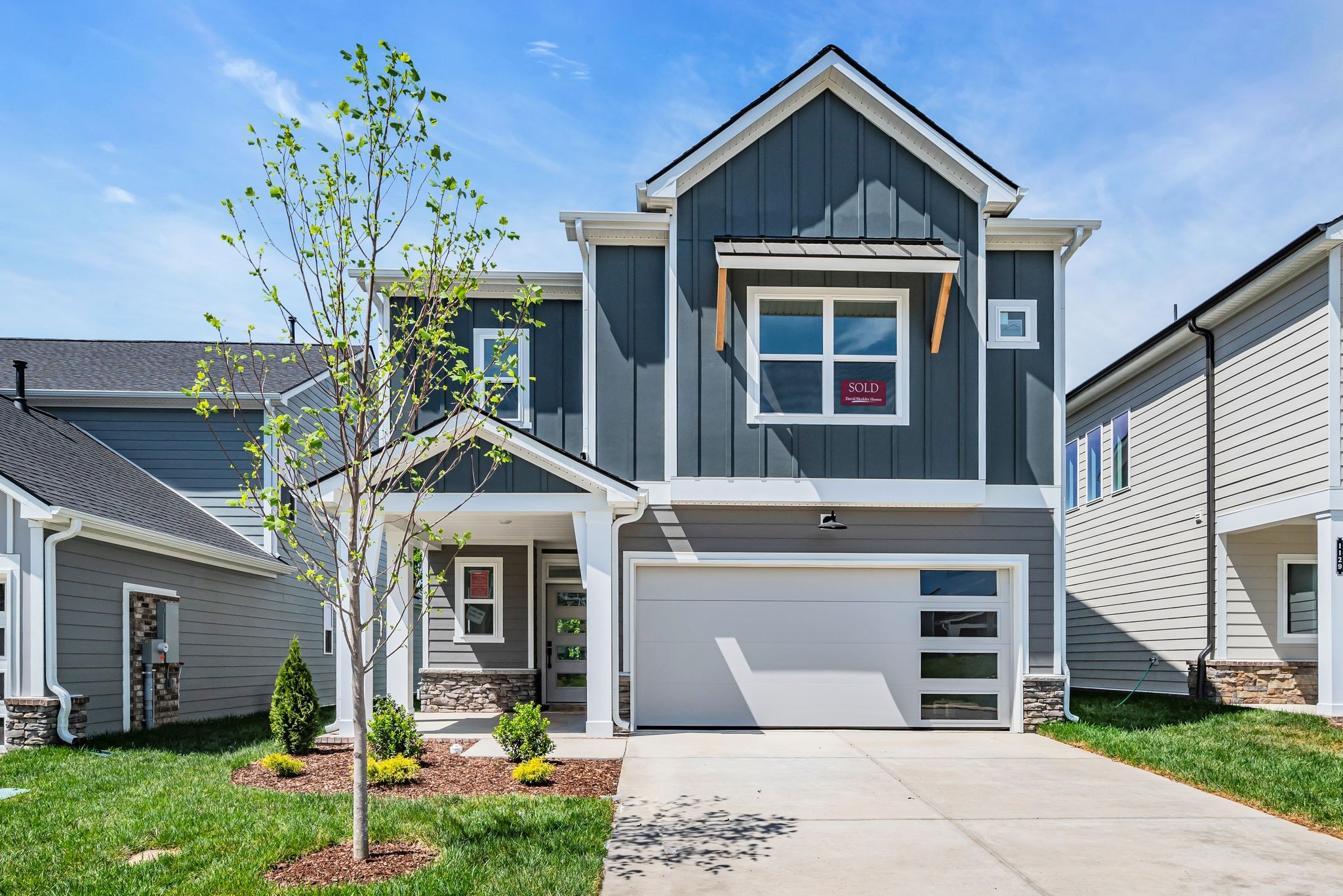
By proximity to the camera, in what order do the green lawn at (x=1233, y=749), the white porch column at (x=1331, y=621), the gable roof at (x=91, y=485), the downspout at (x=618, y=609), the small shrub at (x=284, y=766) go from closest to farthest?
the green lawn at (x=1233, y=749) < the small shrub at (x=284, y=766) < the downspout at (x=618, y=609) < the gable roof at (x=91, y=485) < the white porch column at (x=1331, y=621)

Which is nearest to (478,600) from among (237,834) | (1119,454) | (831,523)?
(831,523)

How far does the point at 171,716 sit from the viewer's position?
1372 cm

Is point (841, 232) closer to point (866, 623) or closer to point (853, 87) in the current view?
point (853, 87)

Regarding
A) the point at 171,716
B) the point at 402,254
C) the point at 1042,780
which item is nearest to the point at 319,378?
the point at 171,716

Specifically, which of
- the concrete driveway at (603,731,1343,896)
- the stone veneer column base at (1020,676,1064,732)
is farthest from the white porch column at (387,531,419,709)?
the stone veneer column base at (1020,676,1064,732)

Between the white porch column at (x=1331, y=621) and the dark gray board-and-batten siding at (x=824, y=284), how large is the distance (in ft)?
13.3

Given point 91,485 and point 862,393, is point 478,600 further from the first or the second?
point 862,393

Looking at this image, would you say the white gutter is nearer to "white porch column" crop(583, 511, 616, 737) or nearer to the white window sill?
the white window sill

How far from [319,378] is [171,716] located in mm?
6865

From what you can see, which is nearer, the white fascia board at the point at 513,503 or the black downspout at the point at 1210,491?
the white fascia board at the point at 513,503

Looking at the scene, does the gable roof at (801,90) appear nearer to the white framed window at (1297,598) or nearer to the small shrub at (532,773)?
the small shrub at (532,773)

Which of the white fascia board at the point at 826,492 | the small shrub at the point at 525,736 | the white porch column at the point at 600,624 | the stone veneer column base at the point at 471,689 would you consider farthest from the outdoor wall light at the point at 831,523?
the stone veneer column base at the point at 471,689

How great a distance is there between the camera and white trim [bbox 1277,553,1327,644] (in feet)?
46.7

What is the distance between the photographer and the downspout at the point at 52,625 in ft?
36.2
